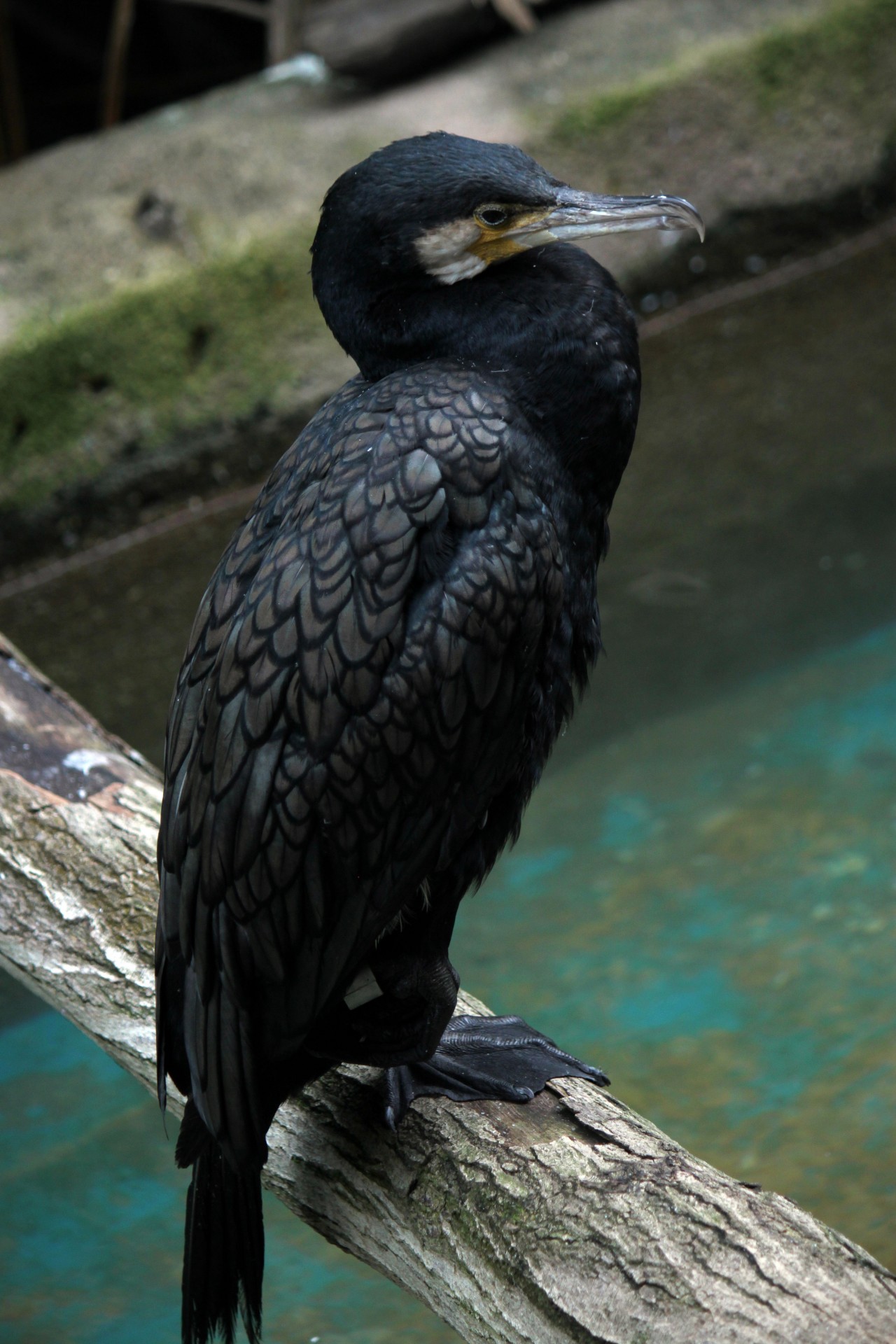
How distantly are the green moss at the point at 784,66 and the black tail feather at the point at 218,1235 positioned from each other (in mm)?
5304

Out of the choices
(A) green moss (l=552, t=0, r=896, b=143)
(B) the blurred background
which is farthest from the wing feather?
(A) green moss (l=552, t=0, r=896, b=143)

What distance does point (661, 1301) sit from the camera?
1620mm

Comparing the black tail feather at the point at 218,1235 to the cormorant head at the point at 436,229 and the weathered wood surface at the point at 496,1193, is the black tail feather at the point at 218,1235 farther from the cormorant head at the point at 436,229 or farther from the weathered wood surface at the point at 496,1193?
the cormorant head at the point at 436,229

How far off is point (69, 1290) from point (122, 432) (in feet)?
11.9

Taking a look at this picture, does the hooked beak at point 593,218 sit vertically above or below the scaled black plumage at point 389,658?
above

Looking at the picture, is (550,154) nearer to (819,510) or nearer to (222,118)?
(222,118)

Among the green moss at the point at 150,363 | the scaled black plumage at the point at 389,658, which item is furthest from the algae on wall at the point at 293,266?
the scaled black plumage at the point at 389,658

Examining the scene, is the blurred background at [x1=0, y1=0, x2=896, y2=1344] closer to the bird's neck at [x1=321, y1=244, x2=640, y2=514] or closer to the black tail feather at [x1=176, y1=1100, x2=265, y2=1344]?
the black tail feather at [x1=176, y1=1100, x2=265, y2=1344]

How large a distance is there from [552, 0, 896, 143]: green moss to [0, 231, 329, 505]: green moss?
1555mm

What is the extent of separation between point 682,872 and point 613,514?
5.87 feet

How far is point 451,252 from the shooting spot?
1.95 metres

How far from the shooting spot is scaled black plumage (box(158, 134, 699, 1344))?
5.75 feet

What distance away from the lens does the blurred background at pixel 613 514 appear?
318 cm

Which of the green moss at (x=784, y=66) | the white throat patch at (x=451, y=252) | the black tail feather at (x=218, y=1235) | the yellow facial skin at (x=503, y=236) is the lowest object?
the black tail feather at (x=218, y=1235)
